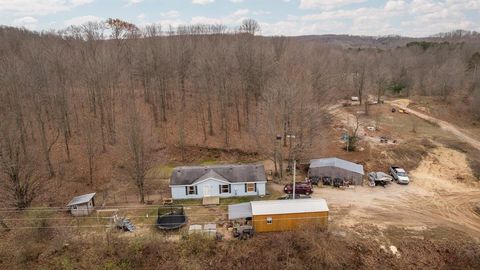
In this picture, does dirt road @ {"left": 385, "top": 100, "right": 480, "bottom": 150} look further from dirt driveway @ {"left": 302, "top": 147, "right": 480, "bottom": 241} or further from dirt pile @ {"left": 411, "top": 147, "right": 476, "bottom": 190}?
dirt driveway @ {"left": 302, "top": 147, "right": 480, "bottom": 241}

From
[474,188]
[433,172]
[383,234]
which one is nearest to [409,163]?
[433,172]

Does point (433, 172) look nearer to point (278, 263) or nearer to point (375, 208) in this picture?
point (375, 208)

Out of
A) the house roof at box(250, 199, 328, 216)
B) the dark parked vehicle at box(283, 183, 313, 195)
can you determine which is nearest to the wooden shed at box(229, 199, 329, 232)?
the house roof at box(250, 199, 328, 216)

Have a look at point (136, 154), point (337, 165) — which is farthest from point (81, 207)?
point (337, 165)

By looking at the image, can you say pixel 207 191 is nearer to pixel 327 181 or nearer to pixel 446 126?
pixel 327 181

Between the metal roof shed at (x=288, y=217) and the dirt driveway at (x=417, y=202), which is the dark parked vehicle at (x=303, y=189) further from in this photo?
the metal roof shed at (x=288, y=217)

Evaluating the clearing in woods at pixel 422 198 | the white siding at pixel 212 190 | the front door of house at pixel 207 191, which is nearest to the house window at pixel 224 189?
the white siding at pixel 212 190
